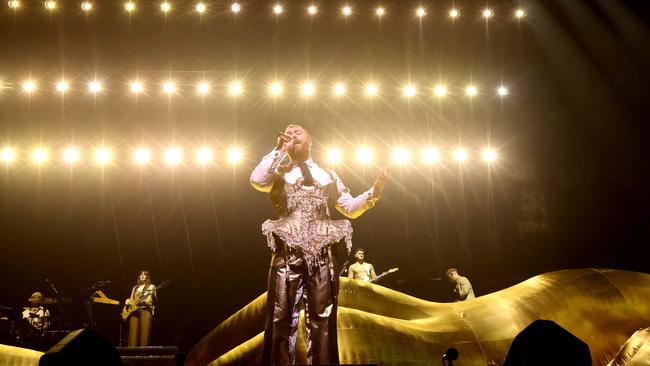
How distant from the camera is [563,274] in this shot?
399 cm

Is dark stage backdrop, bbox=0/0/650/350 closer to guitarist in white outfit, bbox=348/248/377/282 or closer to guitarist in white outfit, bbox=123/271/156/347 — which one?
guitarist in white outfit, bbox=348/248/377/282

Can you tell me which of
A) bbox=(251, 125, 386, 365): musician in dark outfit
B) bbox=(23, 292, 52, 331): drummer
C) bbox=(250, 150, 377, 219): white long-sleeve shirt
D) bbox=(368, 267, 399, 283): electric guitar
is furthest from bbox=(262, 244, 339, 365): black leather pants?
bbox=(23, 292, 52, 331): drummer

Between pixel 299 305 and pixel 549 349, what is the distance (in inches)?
72.3

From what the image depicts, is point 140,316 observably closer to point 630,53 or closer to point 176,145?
point 176,145

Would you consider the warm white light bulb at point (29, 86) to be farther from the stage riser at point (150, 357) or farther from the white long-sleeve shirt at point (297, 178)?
the white long-sleeve shirt at point (297, 178)

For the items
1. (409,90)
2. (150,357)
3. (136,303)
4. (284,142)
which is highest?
(409,90)

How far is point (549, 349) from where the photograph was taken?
179 centimetres

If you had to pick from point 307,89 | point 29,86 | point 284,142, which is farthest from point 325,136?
point 284,142

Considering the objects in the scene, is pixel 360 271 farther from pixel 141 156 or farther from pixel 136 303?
pixel 141 156

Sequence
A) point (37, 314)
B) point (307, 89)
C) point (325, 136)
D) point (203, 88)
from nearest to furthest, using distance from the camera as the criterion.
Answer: point (203, 88)
point (307, 89)
point (325, 136)
point (37, 314)

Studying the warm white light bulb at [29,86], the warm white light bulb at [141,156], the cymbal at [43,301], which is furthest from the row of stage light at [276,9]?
the cymbal at [43,301]

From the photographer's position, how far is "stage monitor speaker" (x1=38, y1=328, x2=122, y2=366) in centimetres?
166

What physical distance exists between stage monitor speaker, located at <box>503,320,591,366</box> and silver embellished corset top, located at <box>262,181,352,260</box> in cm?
158

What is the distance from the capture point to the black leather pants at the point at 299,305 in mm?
3049
